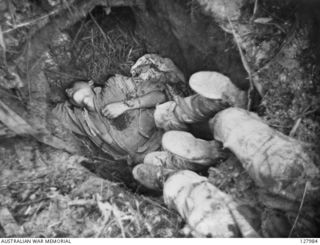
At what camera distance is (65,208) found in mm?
1335

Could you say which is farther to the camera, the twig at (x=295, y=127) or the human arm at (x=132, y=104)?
the human arm at (x=132, y=104)

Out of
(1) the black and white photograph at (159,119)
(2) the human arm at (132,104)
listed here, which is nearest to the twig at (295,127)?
(1) the black and white photograph at (159,119)

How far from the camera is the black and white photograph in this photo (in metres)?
1.14

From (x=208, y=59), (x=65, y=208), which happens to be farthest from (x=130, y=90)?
(x=65, y=208)

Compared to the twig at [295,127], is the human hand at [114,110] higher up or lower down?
higher up

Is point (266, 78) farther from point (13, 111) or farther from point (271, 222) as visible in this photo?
point (13, 111)

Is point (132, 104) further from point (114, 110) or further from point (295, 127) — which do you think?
point (295, 127)

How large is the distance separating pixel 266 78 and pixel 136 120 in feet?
2.36

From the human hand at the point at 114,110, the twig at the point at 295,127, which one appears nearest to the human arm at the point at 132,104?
the human hand at the point at 114,110

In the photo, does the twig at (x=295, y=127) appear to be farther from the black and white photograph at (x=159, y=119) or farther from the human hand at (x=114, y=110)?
the human hand at (x=114, y=110)

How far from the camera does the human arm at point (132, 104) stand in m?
1.71

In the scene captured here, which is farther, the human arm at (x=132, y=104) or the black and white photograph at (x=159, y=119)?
the human arm at (x=132, y=104)

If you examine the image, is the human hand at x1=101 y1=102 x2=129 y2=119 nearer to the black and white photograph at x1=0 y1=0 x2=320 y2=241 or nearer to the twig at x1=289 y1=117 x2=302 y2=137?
the black and white photograph at x1=0 y1=0 x2=320 y2=241

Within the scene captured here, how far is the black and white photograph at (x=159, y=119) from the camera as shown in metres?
1.14
